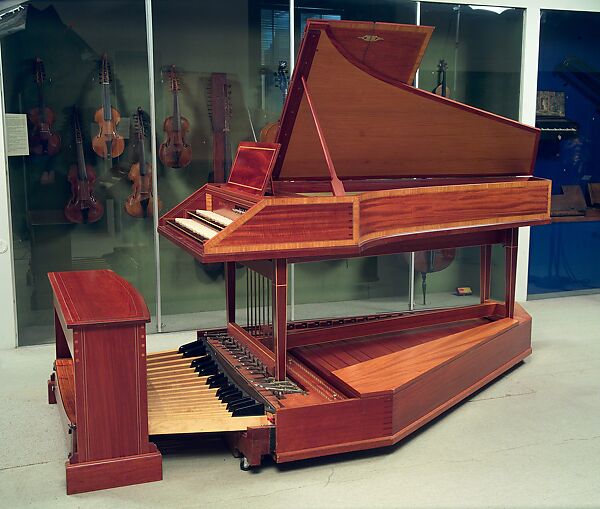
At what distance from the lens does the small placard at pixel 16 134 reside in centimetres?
486

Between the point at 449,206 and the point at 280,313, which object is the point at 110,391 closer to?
the point at 280,313

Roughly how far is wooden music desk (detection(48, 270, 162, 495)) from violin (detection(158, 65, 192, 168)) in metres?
2.33

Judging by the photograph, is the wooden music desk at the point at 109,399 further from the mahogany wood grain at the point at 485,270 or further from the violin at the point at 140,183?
the mahogany wood grain at the point at 485,270


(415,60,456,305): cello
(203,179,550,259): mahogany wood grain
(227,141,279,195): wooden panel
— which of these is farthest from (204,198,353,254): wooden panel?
(415,60,456,305): cello

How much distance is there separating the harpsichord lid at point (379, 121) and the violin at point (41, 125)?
1.86m

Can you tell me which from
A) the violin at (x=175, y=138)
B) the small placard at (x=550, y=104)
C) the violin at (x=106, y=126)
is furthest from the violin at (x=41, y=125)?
the small placard at (x=550, y=104)

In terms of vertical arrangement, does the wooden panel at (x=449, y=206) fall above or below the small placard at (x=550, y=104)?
below

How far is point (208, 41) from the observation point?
17.3ft

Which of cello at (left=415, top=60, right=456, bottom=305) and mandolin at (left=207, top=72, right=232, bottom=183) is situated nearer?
mandolin at (left=207, top=72, right=232, bottom=183)

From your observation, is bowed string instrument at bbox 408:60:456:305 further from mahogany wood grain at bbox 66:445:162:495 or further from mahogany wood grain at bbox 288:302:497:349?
mahogany wood grain at bbox 66:445:162:495

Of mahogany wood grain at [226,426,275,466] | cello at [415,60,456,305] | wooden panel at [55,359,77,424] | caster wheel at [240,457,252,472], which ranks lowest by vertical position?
caster wheel at [240,457,252,472]

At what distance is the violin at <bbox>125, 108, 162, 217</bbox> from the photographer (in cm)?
514


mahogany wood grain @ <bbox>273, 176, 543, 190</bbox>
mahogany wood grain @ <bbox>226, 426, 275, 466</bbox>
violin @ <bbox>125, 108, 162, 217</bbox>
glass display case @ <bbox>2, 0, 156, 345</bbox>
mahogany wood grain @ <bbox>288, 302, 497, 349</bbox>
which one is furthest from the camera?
violin @ <bbox>125, 108, 162, 217</bbox>

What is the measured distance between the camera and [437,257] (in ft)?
19.9
